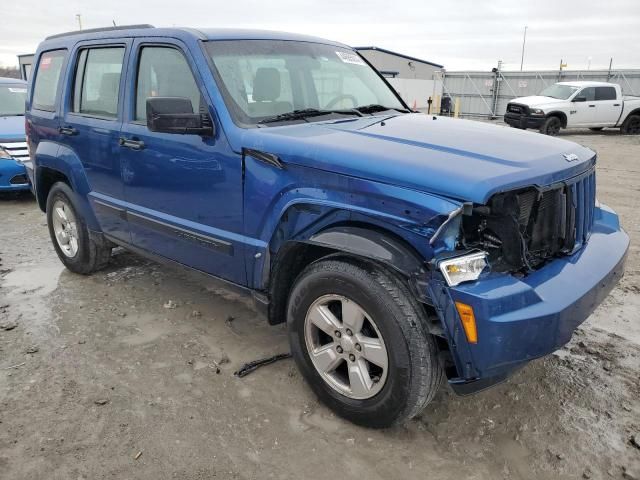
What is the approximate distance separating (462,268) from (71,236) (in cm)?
391

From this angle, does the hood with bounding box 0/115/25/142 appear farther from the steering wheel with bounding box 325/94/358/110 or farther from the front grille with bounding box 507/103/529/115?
the front grille with bounding box 507/103/529/115

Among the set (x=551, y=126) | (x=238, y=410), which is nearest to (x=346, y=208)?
(x=238, y=410)

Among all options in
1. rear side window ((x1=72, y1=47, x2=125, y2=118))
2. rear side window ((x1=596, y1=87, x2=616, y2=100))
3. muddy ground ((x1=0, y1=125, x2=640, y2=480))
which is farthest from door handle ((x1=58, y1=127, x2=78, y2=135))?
rear side window ((x1=596, y1=87, x2=616, y2=100))

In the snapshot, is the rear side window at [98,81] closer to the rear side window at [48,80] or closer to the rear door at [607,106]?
the rear side window at [48,80]

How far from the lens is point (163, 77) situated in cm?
353

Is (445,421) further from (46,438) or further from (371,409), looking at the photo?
(46,438)

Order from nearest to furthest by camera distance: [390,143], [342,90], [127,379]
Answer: [390,143]
[127,379]
[342,90]

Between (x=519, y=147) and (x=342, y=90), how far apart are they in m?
1.49

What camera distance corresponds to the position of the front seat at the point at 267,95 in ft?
10.5

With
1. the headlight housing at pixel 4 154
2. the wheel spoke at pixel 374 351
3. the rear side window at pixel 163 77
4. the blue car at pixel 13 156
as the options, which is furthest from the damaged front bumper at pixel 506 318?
the headlight housing at pixel 4 154

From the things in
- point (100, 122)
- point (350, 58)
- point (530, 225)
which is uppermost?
point (350, 58)

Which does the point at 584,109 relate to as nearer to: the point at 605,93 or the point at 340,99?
the point at 605,93

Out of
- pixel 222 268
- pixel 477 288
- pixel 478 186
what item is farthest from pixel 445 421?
pixel 222 268

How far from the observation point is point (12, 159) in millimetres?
7512
